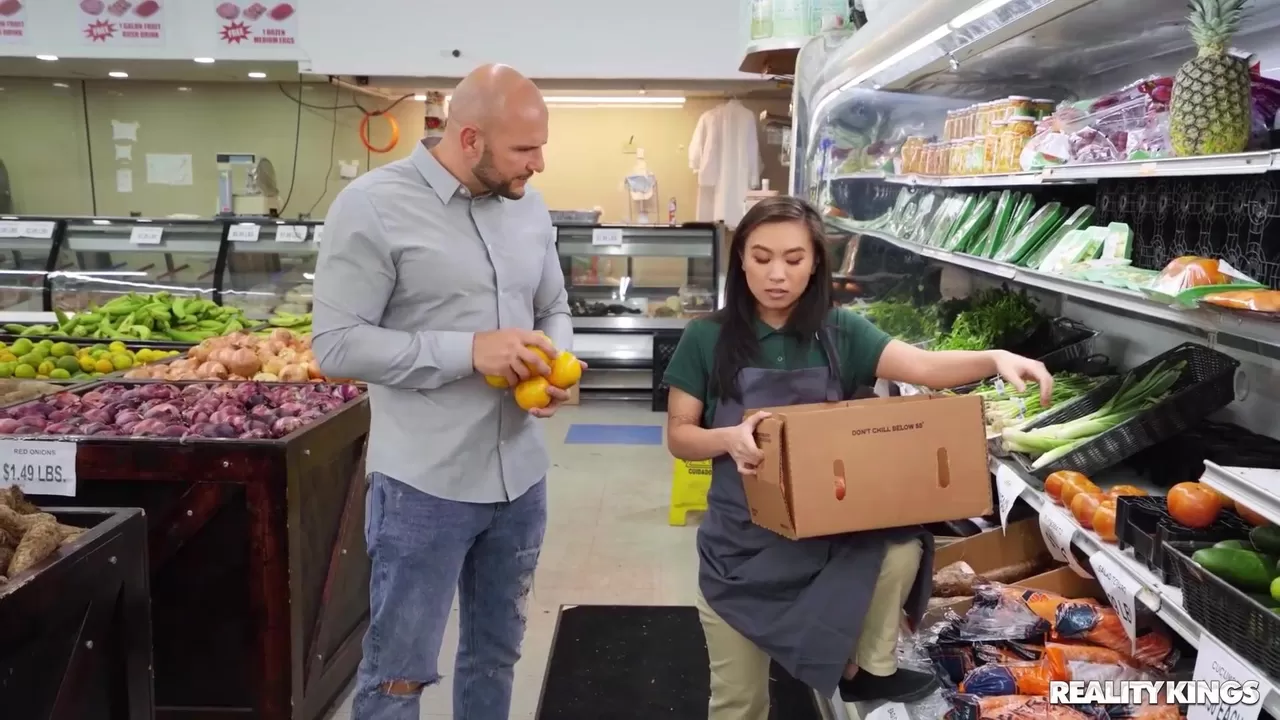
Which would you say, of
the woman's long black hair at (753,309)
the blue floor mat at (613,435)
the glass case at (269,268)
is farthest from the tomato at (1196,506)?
the glass case at (269,268)

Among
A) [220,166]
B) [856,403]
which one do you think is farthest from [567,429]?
[856,403]

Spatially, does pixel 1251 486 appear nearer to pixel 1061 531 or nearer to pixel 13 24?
pixel 1061 531

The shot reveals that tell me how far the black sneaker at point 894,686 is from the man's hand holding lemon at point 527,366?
96cm

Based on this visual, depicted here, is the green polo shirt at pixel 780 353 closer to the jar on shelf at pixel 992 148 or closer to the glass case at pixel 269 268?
the jar on shelf at pixel 992 148

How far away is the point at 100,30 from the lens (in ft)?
23.4

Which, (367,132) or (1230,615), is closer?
(1230,615)

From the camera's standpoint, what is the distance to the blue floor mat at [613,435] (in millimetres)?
6207

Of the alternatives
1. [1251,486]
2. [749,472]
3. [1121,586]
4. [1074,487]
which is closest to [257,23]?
[749,472]

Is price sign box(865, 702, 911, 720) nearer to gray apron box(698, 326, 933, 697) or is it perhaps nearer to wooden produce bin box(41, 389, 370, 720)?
gray apron box(698, 326, 933, 697)

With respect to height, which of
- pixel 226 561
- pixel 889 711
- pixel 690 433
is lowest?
pixel 889 711

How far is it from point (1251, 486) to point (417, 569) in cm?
163

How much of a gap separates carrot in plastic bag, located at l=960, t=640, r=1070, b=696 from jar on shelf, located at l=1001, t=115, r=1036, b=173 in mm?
1536

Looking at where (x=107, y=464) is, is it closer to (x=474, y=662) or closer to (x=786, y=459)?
(x=474, y=662)

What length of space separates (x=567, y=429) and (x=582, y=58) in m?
2.92
